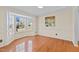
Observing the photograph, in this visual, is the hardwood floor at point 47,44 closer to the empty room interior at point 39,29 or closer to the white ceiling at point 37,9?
the empty room interior at point 39,29

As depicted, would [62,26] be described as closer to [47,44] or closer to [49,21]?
[49,21]

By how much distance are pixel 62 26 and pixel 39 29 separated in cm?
34

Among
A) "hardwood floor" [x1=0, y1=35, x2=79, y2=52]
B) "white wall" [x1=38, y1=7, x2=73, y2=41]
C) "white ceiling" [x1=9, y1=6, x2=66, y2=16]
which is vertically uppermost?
"white ceiling" [x1=9, y1=6, x2=66, y2=16]

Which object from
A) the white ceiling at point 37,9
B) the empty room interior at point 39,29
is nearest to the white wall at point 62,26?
the empty room interior at point 39,29

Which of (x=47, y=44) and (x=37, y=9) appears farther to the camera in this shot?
(x=47, y=44)

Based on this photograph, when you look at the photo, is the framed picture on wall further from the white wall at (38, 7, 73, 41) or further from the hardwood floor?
the hardwood floor

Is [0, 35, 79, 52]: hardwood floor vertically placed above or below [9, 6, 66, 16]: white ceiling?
below

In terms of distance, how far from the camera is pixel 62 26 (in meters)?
1.21

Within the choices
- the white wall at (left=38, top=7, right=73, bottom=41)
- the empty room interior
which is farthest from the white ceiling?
the white wall at (left=38, top=7, right=73, bottom=41)

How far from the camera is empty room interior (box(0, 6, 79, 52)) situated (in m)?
1.04

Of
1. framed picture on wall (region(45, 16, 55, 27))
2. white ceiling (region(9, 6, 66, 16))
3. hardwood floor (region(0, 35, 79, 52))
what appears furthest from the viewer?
framed picture on wall (region(45, 16, 55, 27))

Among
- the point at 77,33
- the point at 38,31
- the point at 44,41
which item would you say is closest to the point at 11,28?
the point at 38,31

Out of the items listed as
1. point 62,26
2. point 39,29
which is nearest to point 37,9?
point 39,29

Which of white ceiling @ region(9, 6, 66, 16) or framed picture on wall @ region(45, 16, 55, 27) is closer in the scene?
white ceiling @ region(9, 6, 66, 16)
